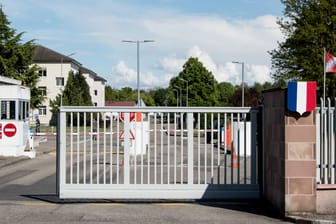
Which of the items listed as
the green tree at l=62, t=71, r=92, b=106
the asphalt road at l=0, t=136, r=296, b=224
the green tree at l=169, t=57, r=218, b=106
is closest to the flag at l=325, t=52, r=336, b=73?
the asphalt road at l=0, t=136, r=296, b=224

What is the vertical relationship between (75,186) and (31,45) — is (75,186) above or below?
below

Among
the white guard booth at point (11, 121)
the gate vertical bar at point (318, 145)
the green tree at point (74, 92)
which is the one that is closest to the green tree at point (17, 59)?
the green tree at point (74, 92)

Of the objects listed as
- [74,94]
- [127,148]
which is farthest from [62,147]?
[74,94]

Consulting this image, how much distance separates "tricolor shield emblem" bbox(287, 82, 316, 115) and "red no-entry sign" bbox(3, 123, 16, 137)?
55.4 feet

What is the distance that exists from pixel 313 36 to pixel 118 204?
38371mm

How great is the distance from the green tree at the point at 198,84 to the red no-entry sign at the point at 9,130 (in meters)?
56.8

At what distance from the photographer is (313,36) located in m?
46.2

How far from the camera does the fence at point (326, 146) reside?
981 cm

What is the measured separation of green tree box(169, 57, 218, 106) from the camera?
3194 inches

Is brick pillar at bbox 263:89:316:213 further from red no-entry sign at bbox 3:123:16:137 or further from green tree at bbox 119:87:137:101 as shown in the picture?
green tree at bbox 119:87:137:101

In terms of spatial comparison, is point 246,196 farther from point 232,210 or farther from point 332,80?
point 332,80

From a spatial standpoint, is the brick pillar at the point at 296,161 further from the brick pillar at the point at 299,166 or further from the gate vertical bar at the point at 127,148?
the gate vertical bar at the point at 127,148

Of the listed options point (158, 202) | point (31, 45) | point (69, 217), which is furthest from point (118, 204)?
point (31, 45)

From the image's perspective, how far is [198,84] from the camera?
3228 inches
